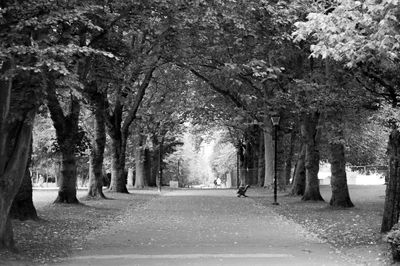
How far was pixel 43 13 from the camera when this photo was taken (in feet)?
31.3

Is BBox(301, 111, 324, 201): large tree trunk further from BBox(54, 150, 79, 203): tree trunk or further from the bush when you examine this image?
the bush

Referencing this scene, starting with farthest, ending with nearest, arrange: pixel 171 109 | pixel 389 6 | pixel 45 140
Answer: pixel 45 140 < pixel 171 109 < pixel 389 6

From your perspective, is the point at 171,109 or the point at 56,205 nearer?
the point at 56,205

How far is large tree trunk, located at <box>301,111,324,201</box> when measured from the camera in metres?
26.3

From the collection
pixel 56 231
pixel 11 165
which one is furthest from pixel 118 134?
pixel 11 165

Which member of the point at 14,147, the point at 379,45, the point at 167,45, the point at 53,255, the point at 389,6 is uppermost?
the point at 167,45

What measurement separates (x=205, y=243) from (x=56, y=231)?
14.1 ft

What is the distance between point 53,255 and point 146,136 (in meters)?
40.9

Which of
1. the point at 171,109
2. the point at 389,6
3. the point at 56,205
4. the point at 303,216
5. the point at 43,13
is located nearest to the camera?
the point at 389,6

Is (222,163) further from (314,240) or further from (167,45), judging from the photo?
(314,240)

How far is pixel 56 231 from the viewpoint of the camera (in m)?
14.8

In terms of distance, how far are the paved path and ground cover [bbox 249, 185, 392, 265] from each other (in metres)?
0.42

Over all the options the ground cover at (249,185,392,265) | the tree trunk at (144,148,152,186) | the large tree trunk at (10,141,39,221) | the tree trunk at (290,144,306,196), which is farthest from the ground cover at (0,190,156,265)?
the tree trunk at (144,148,152,186)

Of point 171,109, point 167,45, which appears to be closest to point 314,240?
point 167,45
